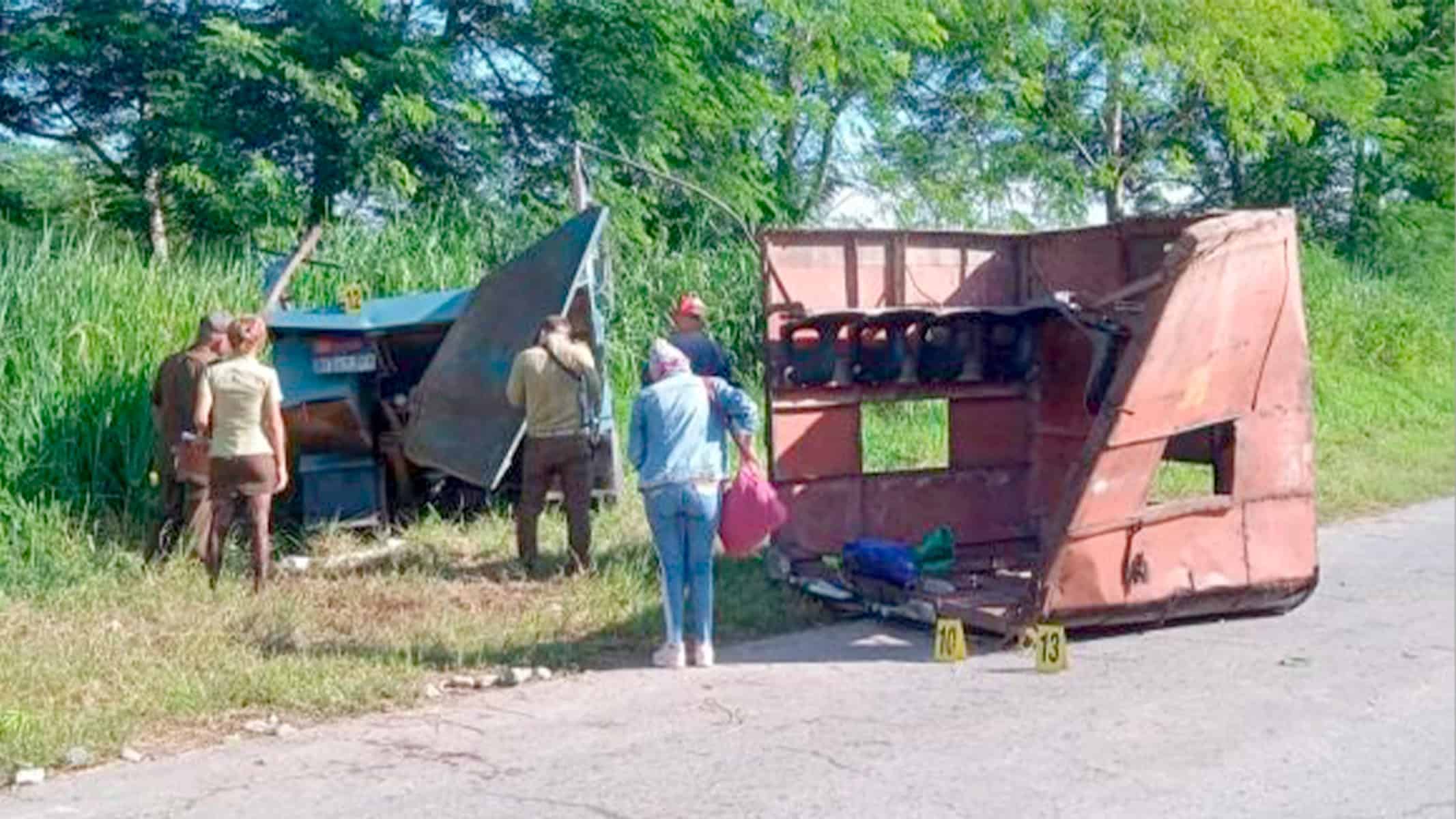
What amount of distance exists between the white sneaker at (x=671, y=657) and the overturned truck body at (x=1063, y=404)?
151 cm

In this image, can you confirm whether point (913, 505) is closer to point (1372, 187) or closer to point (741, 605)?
point (741, 605)

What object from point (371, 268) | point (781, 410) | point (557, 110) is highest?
point (557, 110)

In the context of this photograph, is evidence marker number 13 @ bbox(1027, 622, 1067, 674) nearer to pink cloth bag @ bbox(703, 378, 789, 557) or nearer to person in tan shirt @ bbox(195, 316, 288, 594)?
pink cloth bag @ bbox(703, 378, 789, 557)

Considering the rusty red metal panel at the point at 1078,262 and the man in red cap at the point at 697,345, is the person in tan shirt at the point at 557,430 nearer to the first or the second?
the man in red cap at the point at 697,345

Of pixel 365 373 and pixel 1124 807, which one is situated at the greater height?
pixel 365 373

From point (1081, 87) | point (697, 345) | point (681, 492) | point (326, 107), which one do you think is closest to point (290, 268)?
point (697, 345)

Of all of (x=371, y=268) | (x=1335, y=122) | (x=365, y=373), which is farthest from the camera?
(x=1335, y=122)

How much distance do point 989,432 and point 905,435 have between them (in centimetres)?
315

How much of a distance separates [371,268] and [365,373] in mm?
2729

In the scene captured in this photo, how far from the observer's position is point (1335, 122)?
29562 millimetres

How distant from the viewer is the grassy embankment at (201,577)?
783 centimetres

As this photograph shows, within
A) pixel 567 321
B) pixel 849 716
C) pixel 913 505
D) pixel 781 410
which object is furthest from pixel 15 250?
pixel 849 716

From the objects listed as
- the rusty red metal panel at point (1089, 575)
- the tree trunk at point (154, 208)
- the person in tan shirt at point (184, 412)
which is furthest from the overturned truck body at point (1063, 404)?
the tree trunk at point (154, 208)

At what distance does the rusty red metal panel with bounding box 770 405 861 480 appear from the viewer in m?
10.7
